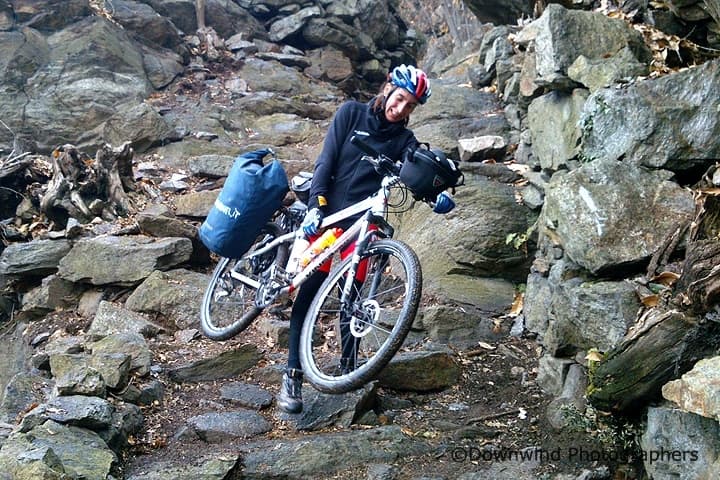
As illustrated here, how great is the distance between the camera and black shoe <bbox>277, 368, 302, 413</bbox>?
4.91m

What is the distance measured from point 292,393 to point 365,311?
0.89 meters

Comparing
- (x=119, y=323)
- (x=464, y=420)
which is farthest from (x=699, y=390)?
(x=119, y=323)

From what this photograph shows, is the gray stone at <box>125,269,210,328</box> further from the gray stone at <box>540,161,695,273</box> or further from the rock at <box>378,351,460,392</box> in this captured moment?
the gray stone at <box>540,161,695,273</box>

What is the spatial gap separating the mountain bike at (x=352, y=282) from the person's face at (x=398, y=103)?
30 centimetres

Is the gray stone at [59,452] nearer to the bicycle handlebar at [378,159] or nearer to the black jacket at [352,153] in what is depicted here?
the black jacket at [352,153]

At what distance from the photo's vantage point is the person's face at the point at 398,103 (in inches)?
182

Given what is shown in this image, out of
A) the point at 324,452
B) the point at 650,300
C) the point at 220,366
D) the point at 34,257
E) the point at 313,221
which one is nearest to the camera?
the point at 650,300

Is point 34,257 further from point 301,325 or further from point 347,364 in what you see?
point 347,364

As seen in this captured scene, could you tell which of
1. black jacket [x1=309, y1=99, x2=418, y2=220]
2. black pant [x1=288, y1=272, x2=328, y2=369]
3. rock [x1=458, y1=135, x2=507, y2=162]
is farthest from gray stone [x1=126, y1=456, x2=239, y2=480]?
rock [x1=458, y1=135, x2=507, y2=162]

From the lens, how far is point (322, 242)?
488cm

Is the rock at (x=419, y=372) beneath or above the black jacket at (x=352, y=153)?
beneath

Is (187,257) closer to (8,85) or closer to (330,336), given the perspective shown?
(330,336)

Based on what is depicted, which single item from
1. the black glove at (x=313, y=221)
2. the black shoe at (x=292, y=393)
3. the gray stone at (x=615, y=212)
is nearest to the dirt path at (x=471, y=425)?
the black shoe at (x=292, y=393)

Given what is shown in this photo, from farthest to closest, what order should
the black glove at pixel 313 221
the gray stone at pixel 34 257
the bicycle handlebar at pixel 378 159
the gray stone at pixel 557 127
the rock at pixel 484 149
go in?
1. the rock at pixel 484 149
2. the gray stone at pixel 34 257
3. the gray stone at pixel 557 127
4. the black glove at pixel 313 221
5. the bicycle handlebar at pixel 378 159
